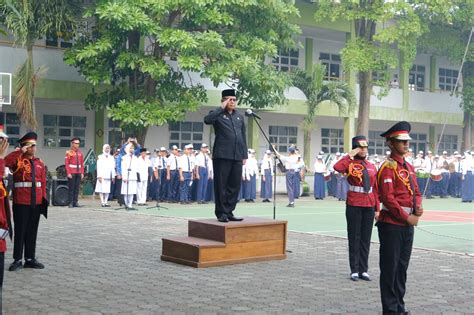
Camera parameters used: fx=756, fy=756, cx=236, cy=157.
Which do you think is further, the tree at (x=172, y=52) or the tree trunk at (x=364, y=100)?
the tree trunk at (x=364, y=100)

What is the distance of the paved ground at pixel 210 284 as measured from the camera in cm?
799

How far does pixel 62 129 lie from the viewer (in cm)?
3050

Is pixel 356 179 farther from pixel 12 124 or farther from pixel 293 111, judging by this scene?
pixel 293 111

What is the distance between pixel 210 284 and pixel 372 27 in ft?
87.6

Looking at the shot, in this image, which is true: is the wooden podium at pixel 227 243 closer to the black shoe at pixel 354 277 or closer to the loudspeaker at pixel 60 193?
the black shoe at pixel 354 277

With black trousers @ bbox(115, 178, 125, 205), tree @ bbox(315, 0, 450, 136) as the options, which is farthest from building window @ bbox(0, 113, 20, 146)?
tree @ bbox(315, 0, 450, 136)

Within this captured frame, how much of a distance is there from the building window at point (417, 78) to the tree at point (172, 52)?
17.9 metres

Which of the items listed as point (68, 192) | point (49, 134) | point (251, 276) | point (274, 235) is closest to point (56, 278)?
point (251, 276)

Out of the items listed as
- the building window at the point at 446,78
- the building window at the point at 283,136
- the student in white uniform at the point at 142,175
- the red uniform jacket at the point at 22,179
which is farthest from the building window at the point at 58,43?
the building window at the point at 446,78

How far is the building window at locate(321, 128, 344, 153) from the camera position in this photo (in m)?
40.0

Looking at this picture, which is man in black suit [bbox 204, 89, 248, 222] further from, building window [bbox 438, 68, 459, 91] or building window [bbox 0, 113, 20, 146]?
building window [bbox 438, 68, 459, 91]

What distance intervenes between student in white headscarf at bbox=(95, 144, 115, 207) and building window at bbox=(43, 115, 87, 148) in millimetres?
7735

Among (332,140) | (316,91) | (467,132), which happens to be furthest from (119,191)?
(467,132)

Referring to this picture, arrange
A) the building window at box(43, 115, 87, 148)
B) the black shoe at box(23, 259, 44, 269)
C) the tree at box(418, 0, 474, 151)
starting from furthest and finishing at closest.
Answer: the tree at box(418, 0, 474, 151)
the building window at box(43, 115, 87, 148)
the black shoe at box(23, 259, 44, 269)
